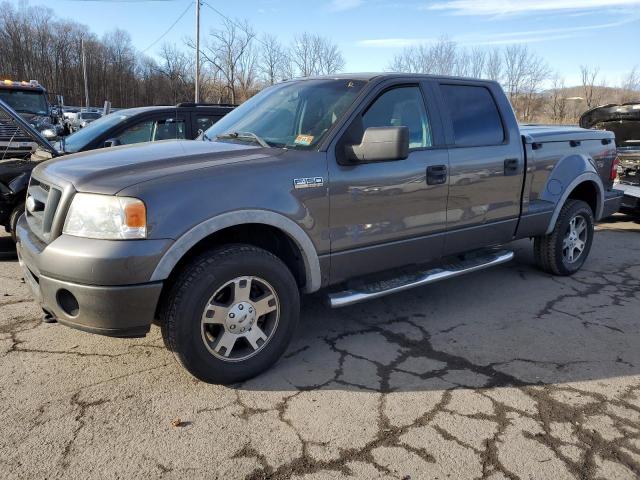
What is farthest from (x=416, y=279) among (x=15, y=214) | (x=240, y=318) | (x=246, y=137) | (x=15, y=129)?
(x=15, y=129)

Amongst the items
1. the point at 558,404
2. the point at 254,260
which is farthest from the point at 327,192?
Answer: the point at 558,404

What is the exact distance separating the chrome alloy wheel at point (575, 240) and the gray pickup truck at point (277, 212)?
0.80 meters

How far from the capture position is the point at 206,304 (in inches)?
116

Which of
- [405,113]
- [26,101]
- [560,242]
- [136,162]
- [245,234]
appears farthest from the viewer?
[26,101]

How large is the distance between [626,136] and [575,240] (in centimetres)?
504

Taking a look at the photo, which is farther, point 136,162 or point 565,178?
point 565,178

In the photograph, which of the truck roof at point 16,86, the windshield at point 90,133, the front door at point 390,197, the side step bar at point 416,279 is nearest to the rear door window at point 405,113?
the front door at point 390,197

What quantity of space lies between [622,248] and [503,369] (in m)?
4.48

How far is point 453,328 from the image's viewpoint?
164 inches

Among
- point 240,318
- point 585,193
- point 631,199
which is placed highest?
point 585,193

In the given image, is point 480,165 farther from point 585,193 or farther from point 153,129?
point 153,129

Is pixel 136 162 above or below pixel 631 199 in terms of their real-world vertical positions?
above

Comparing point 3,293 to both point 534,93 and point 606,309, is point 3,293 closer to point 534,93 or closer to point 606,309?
point 606,309

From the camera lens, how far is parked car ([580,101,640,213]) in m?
7.84
